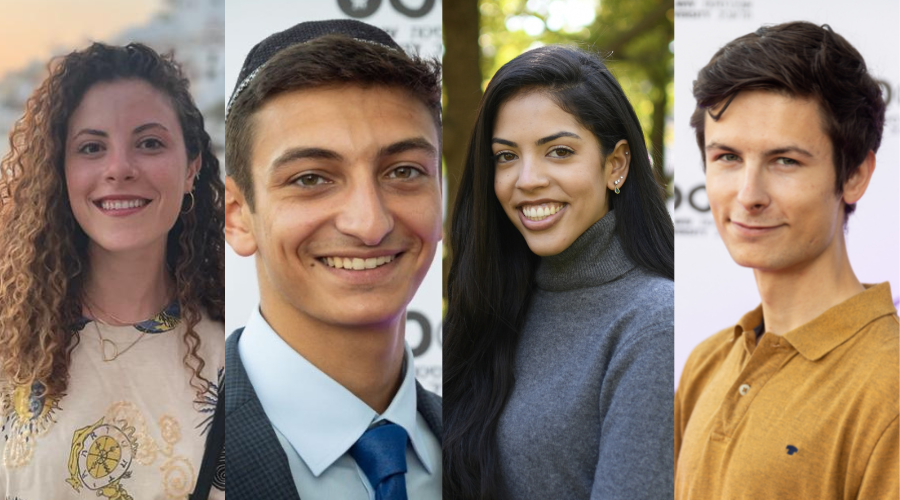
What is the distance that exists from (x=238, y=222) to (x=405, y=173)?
1.96 ft

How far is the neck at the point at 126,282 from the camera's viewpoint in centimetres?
341

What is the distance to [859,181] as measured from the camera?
10.6 feet

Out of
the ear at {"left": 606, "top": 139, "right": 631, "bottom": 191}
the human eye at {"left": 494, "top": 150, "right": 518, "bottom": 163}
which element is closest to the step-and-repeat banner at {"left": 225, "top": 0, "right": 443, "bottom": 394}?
the human eye at {"left": 494, "top": 150, "right": 518, "bottom": 163}

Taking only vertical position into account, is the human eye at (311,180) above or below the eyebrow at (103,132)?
below

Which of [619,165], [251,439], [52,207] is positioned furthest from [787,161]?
[52,207]

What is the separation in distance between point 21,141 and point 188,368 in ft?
3.19

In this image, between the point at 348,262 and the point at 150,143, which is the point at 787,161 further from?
the point at 150,143

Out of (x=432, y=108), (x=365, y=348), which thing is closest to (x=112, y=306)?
(x=365, y=348)

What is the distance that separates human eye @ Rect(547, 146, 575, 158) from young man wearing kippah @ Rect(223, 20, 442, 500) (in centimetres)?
41

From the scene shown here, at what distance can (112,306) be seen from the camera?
342 cm

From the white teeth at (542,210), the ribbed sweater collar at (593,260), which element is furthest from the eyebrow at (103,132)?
the ribbed sweater collar at (593,260)

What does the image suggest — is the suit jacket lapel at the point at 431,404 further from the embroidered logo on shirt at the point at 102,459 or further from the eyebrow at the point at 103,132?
the eyebrow at the point at 103,132

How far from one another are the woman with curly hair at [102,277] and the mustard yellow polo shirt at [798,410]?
1689mm

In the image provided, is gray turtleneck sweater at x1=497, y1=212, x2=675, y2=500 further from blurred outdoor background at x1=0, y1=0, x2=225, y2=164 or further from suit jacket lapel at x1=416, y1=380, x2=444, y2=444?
blurred outdoor background at x1=0, y1=0, x2=225, y2=164
